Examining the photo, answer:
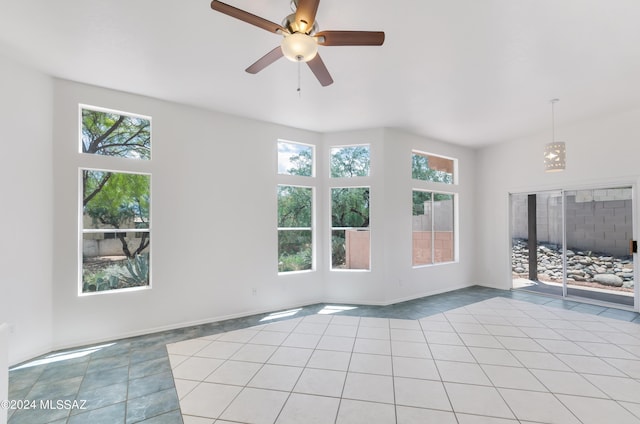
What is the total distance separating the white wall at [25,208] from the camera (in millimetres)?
2859

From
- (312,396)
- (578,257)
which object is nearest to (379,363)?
(312,396)

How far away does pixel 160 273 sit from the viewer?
3.78m

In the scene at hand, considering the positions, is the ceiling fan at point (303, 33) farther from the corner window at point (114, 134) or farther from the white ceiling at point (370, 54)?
the corner window at point (114, 134)

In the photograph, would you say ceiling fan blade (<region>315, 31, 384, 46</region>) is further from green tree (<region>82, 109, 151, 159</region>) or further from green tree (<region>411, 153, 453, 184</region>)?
green tree (<region>411, 153, 453, 184</region>)

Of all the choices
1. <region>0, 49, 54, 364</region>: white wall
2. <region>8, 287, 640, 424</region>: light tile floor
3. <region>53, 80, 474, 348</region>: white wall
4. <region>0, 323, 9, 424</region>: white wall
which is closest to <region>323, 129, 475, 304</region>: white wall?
<region>53, 80, 474, 348</region>: white wall

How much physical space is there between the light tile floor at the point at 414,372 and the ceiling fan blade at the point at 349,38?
2700 millimetres

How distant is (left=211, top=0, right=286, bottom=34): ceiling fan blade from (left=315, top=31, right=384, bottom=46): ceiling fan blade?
0.29 metres

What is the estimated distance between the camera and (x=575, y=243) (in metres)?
5.14

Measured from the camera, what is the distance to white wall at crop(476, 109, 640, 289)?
4453 mm

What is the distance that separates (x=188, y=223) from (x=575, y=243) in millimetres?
6648

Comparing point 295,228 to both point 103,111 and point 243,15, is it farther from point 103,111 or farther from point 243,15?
point 243,15

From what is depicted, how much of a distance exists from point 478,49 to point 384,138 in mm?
2293

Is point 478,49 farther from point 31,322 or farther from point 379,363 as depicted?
point 31,322

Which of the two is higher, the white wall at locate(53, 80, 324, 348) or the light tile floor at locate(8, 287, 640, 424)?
the white wall at locate(53, 80, 324, 348)
